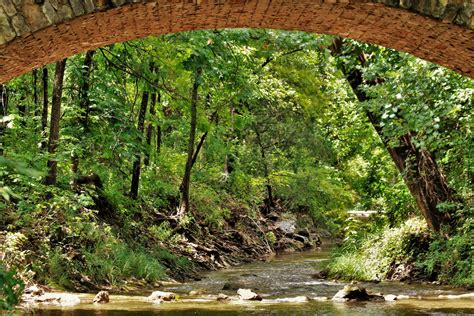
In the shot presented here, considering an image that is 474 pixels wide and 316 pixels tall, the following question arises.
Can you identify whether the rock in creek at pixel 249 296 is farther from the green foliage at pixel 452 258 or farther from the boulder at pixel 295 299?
the green foliage at pixel 452 258

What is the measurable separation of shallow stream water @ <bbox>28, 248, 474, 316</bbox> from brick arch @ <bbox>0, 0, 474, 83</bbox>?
12.4 ft

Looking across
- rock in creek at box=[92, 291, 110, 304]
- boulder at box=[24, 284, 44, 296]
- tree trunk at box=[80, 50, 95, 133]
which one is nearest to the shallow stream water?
rock in creek at box=[92, 291, 110, 304]

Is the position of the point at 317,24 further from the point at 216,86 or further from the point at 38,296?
the point at 216,86

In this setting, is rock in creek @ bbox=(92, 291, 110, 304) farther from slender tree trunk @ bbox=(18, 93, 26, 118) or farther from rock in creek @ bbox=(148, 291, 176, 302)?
slender tree trunk @ bbox=(18, 93, 26, 118)

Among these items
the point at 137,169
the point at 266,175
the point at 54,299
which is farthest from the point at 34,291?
the point at 266,175

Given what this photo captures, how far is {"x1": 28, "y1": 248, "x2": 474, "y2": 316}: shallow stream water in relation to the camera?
7.48 m

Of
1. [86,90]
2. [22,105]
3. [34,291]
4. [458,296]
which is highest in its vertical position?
[22,105]

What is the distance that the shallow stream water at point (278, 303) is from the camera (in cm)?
748

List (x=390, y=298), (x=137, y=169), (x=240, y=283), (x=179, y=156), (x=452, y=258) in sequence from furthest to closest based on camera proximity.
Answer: (x=179, y=156) → (x=137, y=169) → (x=240, y=283) → (x=452, y=258) → (x=390, y=298)

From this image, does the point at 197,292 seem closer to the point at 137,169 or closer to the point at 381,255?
the point at 381,255

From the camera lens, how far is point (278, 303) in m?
8.81

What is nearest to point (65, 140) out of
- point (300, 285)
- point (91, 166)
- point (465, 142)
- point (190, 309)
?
point (91, 166)

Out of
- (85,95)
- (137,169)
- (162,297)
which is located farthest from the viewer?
(137,169)

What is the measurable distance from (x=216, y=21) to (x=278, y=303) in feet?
17.5
